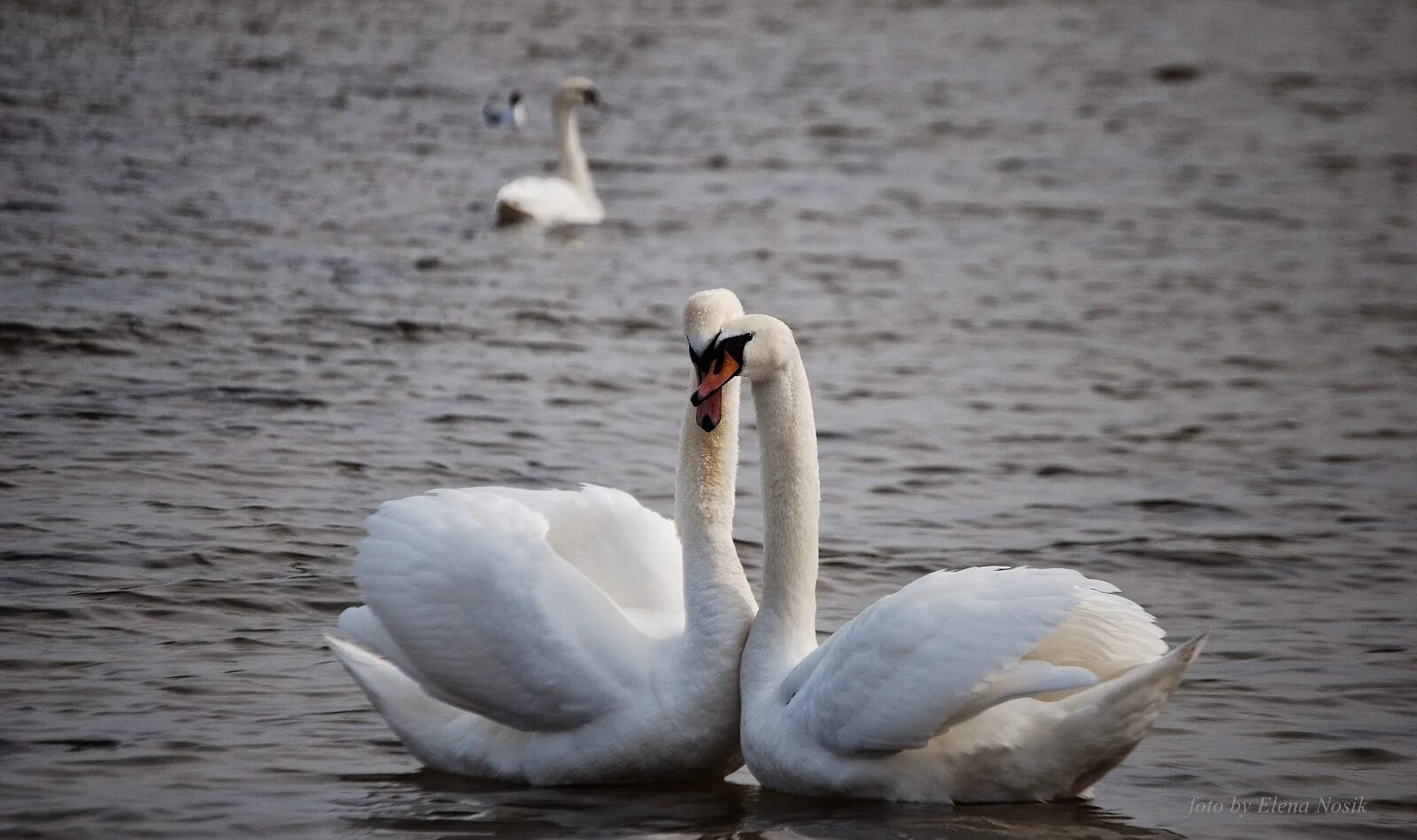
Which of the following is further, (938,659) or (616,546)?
(616,546)

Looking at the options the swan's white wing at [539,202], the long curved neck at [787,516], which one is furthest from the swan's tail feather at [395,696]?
the swan's white wing at [539,202]

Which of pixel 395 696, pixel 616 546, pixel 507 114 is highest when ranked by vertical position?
pixel 507 114

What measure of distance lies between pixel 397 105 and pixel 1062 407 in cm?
1415

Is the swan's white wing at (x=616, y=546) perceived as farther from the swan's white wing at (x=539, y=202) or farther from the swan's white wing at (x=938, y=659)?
the swan's white wing at (x=539, y=202)

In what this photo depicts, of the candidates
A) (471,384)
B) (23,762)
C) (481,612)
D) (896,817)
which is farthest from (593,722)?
(471,384)

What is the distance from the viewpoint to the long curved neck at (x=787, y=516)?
22.4ft

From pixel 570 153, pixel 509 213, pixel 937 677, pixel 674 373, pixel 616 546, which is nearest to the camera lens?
pixel 937 677

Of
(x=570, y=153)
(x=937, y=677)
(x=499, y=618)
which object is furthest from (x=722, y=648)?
(x=570, y=153)

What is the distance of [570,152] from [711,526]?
14.8m

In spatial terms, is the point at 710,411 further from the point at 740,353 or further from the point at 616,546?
the point at 616,546

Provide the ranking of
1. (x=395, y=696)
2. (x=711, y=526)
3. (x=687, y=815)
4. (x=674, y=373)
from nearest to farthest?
(x=687, y=815) < (x=711, y=526) < (x=395, y=696) < (x=674, y=373)

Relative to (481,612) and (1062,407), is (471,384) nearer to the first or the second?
(1062,407)

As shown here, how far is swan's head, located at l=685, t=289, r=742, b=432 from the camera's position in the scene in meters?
6.70

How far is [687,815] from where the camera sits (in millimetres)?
6613
